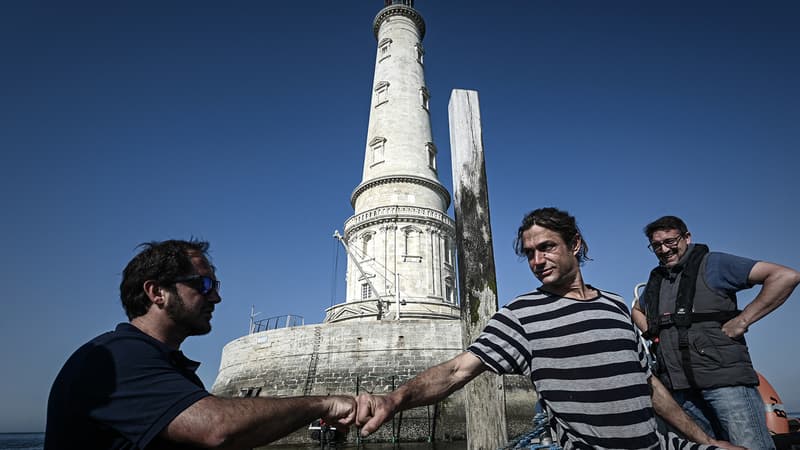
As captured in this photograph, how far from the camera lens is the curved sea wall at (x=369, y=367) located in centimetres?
1474

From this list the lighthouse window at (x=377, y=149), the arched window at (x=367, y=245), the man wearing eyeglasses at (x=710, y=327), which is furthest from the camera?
the lighthouse window at (x=377, y=149)

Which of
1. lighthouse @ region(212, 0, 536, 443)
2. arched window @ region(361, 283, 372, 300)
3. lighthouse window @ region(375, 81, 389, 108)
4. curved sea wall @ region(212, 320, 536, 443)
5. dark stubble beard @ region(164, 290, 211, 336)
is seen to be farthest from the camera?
lighthouse window @ region(375, 81, 389, 108)

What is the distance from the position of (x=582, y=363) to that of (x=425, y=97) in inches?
1057

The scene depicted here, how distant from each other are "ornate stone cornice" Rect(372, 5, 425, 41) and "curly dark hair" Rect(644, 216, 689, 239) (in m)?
29.9

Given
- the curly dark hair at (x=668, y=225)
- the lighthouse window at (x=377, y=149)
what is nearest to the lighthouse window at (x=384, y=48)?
the lighthouse window at (x=377, y=149)

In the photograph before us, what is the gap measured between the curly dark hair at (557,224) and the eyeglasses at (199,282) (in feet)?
5.71

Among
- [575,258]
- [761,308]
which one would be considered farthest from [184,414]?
[761,308]

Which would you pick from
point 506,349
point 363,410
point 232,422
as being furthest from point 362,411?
point 506,349

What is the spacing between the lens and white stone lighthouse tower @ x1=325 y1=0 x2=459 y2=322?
2134 centimetres

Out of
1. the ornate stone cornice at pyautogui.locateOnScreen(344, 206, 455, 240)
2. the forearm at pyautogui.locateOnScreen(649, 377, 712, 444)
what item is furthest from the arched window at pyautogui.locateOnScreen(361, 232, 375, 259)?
the forearm at pyautogui.locateOnScreen(649, 377, 712, 444)

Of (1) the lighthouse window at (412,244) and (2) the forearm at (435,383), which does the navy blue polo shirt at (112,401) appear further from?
(1) the lighthouse window at (412,244)

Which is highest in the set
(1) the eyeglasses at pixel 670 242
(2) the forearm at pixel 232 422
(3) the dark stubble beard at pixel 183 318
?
(1) the eyeglasses at pixel 670 242

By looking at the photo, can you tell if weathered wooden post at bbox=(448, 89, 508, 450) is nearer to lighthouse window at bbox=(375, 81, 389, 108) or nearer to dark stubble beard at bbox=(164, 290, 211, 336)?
dark stubble beard at bbox=(164, 290, 211, 336)

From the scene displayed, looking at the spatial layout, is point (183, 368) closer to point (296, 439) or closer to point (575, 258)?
point (575, 258)
